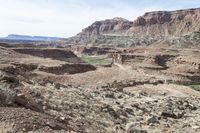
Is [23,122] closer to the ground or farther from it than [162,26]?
closer to the ground

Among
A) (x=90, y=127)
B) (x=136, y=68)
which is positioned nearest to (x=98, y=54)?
(x=136, y=68)

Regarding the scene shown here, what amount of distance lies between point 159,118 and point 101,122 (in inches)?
173

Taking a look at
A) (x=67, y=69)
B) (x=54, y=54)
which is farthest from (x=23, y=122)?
(x=54, y=54)

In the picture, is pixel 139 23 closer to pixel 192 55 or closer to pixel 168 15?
pixel 168 15

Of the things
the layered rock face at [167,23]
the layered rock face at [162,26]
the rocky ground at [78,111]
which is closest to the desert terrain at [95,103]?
the rocky ground at [78,111]

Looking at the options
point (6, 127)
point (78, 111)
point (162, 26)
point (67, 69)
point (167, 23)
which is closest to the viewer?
point (6, 127)

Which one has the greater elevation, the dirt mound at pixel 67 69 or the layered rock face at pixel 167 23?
the layered rock face at pixel 167 23

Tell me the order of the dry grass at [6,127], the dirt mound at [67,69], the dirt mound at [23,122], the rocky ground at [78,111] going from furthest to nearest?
1. the dirt mound at [67,69]
2. the rocky ground at [78,111]
3. the dirt mound at [23,122]
4. the dry grass at [6,127]

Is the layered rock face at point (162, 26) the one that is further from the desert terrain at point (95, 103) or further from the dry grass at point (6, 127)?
the dry grass at point (6, 127)

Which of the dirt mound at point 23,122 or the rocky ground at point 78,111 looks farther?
the rocky ground at point 78,111

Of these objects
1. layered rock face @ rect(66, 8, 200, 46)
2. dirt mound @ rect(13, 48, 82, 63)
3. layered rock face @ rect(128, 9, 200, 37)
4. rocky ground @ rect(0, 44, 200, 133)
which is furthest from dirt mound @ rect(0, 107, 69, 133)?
layered rock face @ rect(128, 9, 200, 37)

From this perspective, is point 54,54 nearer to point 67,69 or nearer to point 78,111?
point 67,69

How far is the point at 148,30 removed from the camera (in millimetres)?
185125

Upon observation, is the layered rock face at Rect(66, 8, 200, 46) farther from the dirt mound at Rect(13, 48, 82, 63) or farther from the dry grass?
the dry grass
